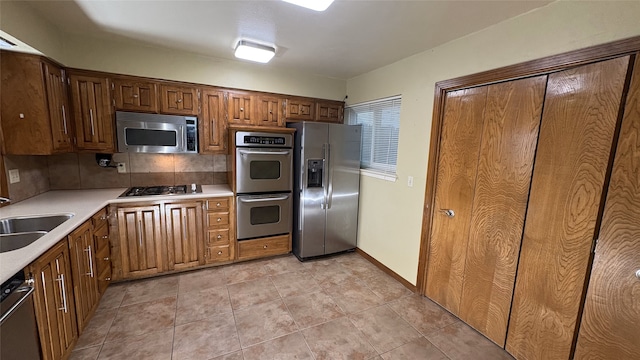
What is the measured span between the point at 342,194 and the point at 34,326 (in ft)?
9.24

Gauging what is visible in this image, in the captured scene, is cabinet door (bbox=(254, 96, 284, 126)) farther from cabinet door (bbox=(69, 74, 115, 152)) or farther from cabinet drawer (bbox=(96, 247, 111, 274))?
cabinet drawer (bbox=(96, 247, 111, 274))

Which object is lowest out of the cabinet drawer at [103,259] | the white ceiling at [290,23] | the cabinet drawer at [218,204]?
the cabinet drawer at [103,259]

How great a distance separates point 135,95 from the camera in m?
2.75

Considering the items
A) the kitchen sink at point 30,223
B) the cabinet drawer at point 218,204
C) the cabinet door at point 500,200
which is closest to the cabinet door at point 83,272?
the kitchen sink at point 30,223

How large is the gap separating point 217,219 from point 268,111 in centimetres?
149

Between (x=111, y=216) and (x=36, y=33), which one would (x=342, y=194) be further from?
(x=36, y=33)

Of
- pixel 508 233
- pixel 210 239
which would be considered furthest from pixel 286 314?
pixel 508 233

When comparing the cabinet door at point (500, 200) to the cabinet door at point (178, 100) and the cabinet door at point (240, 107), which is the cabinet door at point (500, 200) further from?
the cabinet door at point (178, 100)

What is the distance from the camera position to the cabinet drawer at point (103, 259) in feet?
7.50

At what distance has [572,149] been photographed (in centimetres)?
158

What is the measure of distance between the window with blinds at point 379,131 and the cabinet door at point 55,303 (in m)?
2.87

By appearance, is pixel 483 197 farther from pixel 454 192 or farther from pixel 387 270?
pixel 387 270

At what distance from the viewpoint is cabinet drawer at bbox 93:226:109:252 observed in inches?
88.3

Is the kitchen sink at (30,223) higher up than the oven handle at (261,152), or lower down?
lower down
